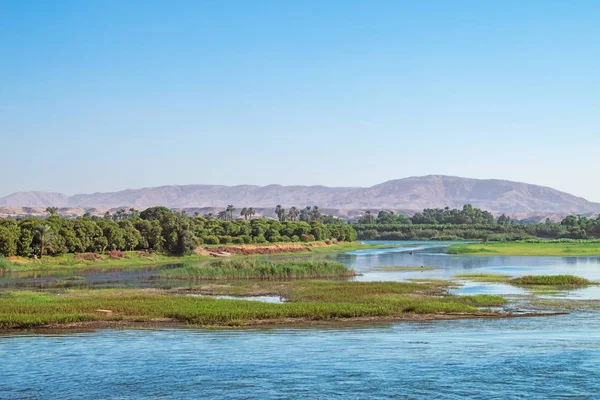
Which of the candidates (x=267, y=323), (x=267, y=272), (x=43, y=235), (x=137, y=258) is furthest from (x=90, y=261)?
(x=267, y=323)

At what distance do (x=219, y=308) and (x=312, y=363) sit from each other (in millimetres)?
14243

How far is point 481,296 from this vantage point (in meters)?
47.0

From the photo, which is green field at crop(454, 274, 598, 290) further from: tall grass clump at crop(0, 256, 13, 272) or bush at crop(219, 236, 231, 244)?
bush at crop(219, 236, 231, 244)

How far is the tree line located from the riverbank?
5.44 feet

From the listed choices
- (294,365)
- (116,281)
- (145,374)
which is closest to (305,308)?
(294,365)

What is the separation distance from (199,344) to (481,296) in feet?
76.6

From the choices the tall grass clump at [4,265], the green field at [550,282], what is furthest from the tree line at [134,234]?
the green field at [550,282]

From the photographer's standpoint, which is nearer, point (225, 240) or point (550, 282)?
point (550, 282)

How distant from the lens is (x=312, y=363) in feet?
89.1

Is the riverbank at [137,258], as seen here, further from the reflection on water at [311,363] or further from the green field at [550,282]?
the reflection on water at [311,363]

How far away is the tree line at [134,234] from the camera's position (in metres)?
86.9

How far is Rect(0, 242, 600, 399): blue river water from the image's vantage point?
23453mm

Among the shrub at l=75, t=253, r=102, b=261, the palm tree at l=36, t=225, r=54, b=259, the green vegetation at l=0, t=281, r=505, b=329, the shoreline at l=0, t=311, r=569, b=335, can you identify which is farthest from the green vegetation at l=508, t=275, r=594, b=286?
the palm tree at l=36, t=225, r=54, b=259

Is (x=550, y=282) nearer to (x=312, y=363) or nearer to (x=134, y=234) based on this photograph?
(x=312, y=363)
